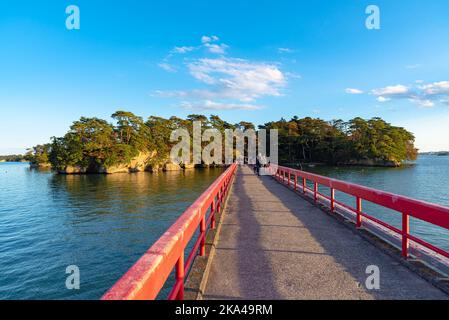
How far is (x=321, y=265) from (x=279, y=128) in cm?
11150

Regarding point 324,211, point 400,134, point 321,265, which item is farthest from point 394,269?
point 400,134

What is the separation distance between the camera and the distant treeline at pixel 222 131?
236 ft

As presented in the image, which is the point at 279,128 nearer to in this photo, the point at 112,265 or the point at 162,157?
the point at 162,157

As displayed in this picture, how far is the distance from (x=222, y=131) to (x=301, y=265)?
91158 mm

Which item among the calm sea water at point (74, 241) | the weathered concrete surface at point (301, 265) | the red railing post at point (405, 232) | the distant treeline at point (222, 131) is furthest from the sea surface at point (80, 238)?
the distant treeline at point (222, 131)

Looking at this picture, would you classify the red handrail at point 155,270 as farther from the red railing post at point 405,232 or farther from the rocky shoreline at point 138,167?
the rocky shoreline at point 138,167

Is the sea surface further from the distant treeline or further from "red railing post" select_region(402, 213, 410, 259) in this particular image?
the distant treeline

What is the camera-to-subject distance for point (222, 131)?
94.9 m

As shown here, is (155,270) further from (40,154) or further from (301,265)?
(40,154)

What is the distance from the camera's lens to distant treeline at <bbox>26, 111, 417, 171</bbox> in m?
72.0

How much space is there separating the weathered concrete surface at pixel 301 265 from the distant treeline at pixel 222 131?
2814 inches

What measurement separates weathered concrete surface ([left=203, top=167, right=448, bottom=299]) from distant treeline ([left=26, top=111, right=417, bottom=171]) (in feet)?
235

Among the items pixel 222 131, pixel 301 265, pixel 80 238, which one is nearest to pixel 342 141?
pixel 222 131
